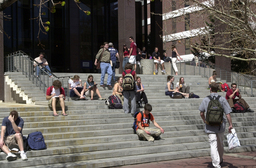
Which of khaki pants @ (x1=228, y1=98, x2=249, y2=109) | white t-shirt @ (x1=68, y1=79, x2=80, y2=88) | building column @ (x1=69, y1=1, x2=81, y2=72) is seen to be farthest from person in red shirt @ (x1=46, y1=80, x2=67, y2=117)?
building column @ (x1=69, y1=1, x2=81, y2=72)

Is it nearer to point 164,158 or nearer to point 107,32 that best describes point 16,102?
point 164,158

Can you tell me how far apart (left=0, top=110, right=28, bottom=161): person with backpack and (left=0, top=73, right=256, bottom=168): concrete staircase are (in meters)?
0.21

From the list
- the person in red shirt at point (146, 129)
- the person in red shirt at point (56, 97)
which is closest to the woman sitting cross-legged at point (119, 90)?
the person in red shirt at point (56, 97)

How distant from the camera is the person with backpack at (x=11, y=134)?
7656mm

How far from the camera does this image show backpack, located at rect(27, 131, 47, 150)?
8.16 m

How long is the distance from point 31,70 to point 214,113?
10.0 metres

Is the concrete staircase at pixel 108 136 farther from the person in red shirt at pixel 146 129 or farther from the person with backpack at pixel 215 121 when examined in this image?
the person with backpack at pixel 215 121

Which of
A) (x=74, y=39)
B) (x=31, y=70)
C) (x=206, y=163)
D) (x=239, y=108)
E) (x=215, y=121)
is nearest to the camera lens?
(x=215, y=121)

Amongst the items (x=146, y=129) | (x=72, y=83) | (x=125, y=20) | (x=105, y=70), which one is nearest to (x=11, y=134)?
(x=146, y=129)

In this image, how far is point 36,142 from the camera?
822cm

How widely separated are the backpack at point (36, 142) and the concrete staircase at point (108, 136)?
191mm

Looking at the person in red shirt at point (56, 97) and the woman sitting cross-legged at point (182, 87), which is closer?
the person in red shirt at point (56, 97)

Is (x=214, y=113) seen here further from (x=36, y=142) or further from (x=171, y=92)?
(x=171, y=92)

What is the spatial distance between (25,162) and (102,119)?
11.6ft
